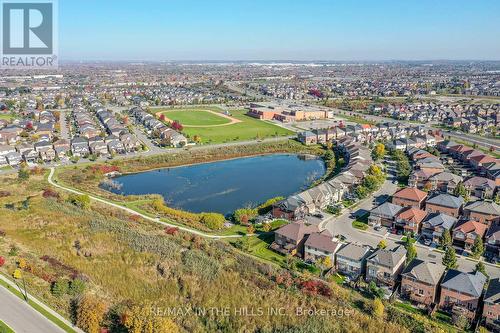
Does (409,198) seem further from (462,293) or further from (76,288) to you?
(76,288)

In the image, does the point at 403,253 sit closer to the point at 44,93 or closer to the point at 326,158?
the point at 326,158

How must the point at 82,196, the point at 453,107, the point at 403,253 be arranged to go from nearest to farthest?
the point at 403,253
the point at 82,196
the point at 453,107

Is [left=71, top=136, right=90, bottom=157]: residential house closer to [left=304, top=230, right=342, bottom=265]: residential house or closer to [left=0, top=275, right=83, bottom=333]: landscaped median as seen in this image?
[left=0, top=275, right=83, bottom=333]: landscaped median

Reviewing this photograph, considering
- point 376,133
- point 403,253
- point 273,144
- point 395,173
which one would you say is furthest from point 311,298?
point 376,133

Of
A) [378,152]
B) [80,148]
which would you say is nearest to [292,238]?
[378,152]

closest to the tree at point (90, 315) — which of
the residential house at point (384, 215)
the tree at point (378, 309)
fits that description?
the tree at point (378, 309)
